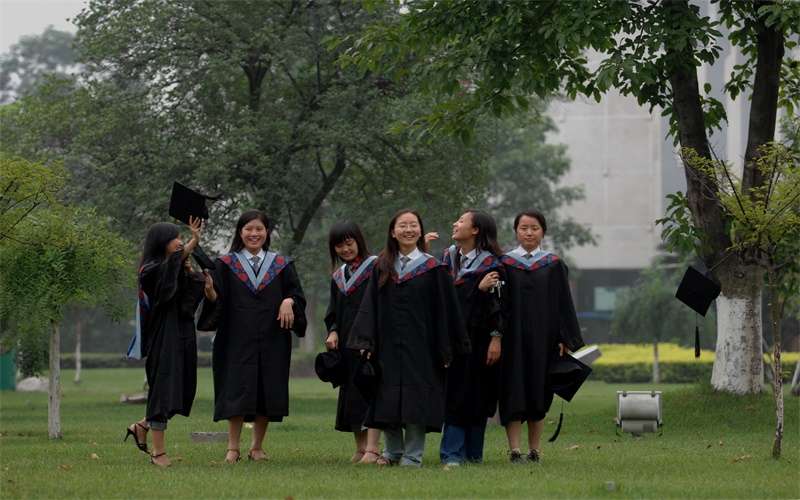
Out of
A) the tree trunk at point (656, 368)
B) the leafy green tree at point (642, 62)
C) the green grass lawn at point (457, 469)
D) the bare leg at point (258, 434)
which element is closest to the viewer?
the green grass lawn at point (457, 469)

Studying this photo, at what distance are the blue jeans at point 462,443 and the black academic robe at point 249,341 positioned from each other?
128 centimetres

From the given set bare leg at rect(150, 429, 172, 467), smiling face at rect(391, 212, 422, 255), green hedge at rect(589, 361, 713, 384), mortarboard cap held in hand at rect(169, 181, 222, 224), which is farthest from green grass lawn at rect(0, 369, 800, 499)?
green hedge at rect(589, 361, 713, 384)

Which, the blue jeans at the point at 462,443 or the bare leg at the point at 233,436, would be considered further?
the bare leg at the point at 233,436

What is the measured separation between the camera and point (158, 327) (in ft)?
31.5

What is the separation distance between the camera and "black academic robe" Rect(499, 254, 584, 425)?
380 inches

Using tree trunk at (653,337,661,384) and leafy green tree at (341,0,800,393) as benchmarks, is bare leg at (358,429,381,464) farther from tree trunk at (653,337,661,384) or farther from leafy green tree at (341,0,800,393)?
tree trunk at (653,337,661,384)

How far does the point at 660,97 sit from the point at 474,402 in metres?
7.01

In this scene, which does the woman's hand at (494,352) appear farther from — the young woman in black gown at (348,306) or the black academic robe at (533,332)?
the young woman in black gown at (348,306)

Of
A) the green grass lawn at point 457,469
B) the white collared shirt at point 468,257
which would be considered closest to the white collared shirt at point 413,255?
the white collared shirt at point 468,257

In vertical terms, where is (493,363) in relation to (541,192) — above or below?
below

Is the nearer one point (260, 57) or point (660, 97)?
point (660, 97)

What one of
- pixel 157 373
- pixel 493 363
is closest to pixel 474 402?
pixel 493 363

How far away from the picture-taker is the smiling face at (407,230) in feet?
31.0

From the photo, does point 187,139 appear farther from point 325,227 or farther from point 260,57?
point 325,227
